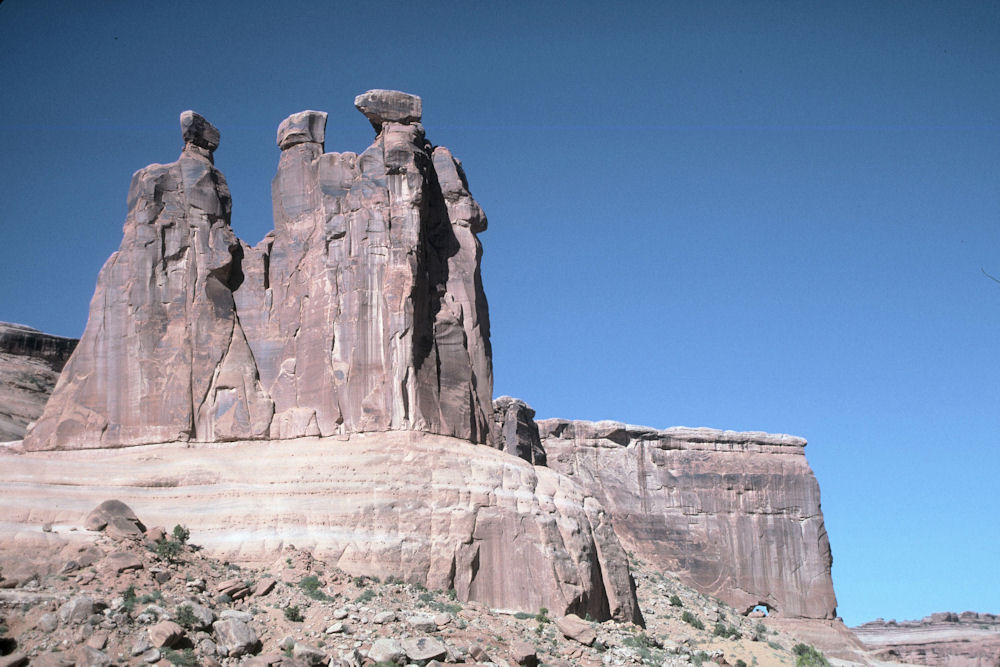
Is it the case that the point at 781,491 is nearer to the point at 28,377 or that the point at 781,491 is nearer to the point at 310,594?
the point at 28,377

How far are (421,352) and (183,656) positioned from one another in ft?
56.5

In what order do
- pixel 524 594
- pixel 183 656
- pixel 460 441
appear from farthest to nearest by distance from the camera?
pixel 460 441, pixel 524 594, pixel 183 656

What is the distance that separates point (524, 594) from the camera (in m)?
44.2

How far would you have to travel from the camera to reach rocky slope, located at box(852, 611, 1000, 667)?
367 feet

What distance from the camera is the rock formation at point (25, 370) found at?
67.0 meters

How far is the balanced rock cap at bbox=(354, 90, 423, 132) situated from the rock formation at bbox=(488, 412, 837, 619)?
4094 centimetres

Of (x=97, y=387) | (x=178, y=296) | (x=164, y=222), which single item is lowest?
(x=97, y=387)

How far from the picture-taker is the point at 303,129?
5344 cm

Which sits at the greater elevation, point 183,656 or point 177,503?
point 177,503

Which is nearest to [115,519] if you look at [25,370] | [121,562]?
[121,562]

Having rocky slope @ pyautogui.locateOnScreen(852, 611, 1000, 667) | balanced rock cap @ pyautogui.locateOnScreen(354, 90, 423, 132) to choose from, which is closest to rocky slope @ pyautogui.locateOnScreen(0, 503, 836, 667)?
balanced rock cap @ pyautogui.locateOnScreen(354, 90, 423, 132)

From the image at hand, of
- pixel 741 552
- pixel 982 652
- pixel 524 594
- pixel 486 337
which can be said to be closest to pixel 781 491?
pixel 741 552

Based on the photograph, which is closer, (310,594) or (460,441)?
(310,594)

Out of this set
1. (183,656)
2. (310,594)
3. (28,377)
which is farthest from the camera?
(28,377)
